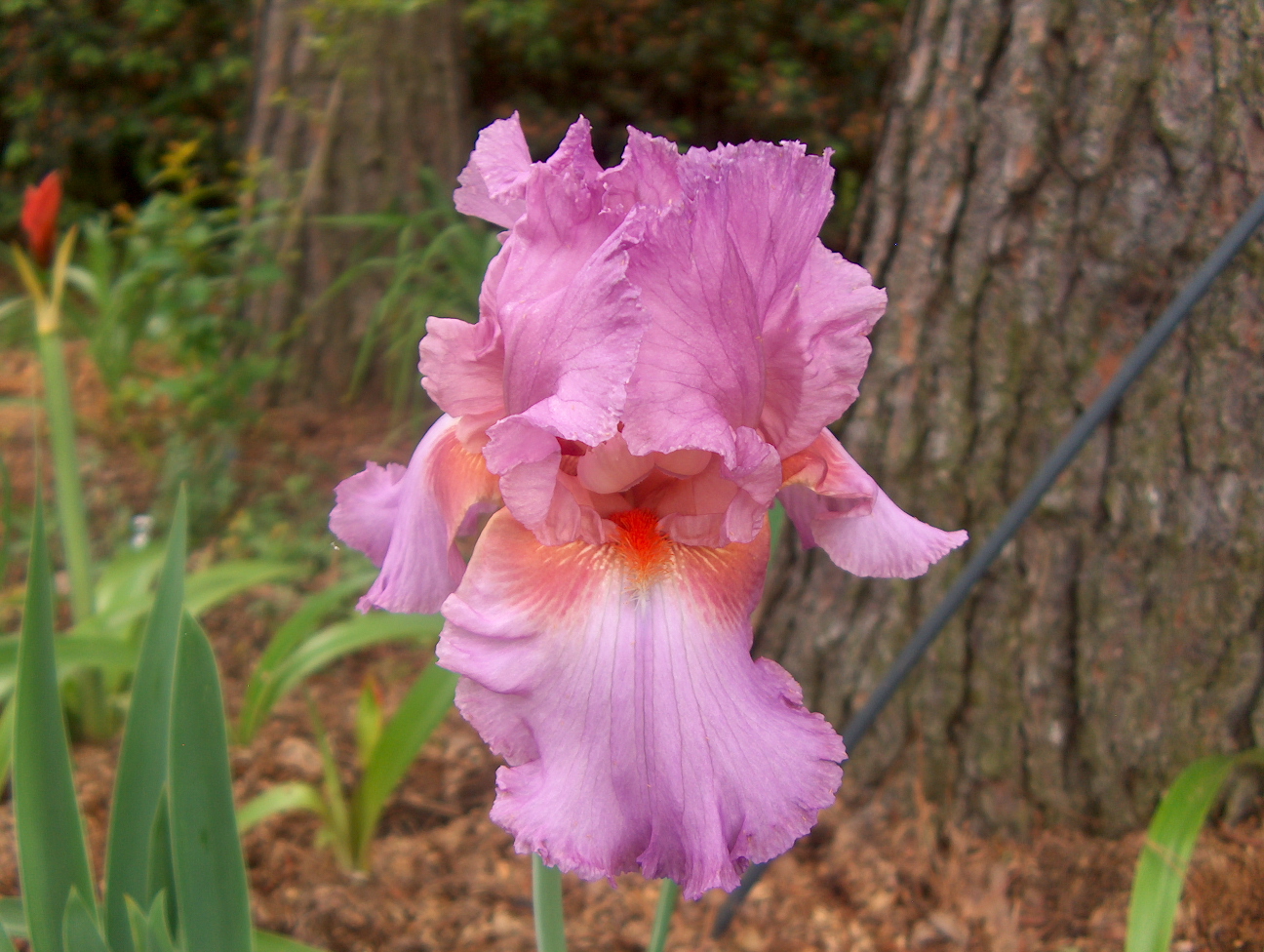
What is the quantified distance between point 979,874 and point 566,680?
56.5 inches

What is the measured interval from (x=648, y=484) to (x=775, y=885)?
1276 millimetres

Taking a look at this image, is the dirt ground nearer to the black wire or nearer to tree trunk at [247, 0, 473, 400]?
the black wire

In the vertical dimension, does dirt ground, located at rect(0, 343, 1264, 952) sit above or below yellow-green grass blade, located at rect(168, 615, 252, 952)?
below

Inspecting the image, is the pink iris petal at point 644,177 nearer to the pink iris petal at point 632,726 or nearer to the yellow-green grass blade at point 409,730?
the pink iris petal at point 632,726

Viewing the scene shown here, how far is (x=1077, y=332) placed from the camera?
5.47ft

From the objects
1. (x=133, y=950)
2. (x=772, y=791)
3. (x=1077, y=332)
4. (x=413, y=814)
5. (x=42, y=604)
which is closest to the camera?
(x=772, y=791)

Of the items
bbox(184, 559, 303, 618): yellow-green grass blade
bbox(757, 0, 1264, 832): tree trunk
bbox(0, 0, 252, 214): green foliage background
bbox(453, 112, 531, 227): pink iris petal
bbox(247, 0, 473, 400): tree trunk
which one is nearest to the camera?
bbox(453, 112, 531, 227): pink iris petal

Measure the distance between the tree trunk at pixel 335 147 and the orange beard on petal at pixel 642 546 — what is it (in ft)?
9.55

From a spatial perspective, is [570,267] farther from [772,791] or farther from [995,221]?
[995,221]

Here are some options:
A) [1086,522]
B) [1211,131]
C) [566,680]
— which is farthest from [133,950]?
[1211,131]

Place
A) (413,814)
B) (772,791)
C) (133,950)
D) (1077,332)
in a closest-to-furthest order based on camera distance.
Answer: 1. (772,791)
2. (133,950)
3. (1077,332)
4. (413,814)

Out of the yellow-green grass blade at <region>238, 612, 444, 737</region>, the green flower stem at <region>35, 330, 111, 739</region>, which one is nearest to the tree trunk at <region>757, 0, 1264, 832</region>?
the yellow-green grass blade at <region>238, 612, 444, 737</region>

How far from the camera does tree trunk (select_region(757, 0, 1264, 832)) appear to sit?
158 cm

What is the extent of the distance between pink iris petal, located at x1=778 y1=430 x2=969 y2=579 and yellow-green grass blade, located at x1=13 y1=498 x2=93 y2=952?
0.78 m
